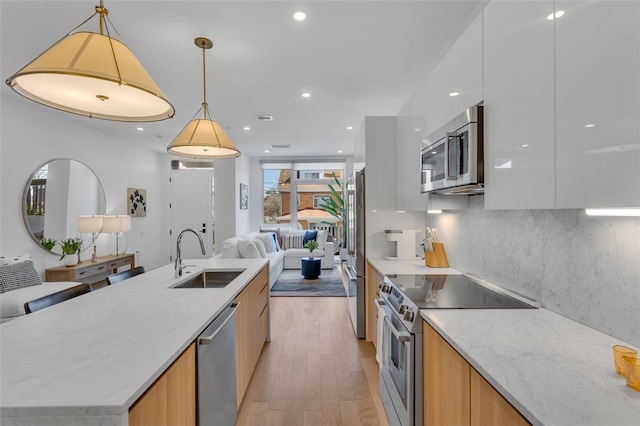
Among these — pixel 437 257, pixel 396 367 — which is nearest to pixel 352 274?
pixel 437 257

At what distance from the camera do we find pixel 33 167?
13.9 feet

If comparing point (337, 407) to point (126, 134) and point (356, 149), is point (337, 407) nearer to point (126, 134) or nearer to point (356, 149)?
point (356, 149)

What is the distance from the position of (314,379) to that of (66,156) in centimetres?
494

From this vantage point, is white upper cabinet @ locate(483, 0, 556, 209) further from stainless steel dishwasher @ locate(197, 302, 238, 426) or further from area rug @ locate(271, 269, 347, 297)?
area rug @ locate(271, 269, 347, 297)

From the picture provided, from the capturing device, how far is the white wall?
3.94 meters

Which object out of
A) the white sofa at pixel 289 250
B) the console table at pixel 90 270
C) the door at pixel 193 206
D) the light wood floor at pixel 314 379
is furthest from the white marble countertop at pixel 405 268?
the door at pixel 193 206

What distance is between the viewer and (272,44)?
2707 millimetres

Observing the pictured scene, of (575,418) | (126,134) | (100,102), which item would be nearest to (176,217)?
(126,134)

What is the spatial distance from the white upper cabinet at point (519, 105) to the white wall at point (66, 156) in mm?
5212

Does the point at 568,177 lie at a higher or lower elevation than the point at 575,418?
higher

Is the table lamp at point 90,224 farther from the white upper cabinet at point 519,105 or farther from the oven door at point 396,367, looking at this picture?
the white upper cabinet at point 519,105

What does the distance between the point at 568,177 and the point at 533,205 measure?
195mm

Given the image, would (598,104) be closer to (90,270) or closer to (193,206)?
(90,270)

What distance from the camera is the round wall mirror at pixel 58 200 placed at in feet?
13.9
